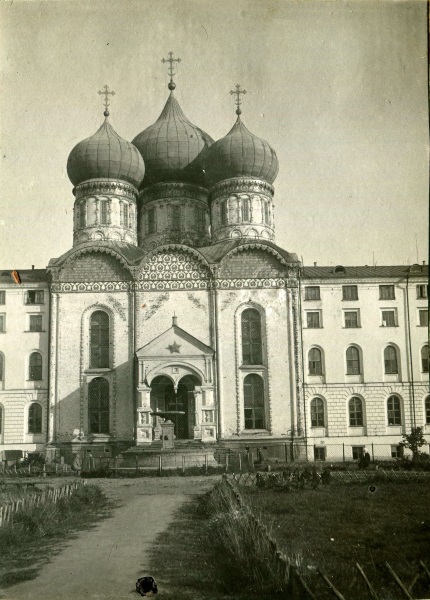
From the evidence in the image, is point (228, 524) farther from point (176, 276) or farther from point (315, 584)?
point (176, 276)

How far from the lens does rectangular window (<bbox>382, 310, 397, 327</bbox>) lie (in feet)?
120

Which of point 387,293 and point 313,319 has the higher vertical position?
point 387,293

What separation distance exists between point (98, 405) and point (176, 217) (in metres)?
12.6

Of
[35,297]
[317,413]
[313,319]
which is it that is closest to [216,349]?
[313,319]

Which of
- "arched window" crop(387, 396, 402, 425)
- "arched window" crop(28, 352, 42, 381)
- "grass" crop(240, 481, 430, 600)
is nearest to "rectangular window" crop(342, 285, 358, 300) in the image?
"arched window" crop(387, 396, 402, 425)

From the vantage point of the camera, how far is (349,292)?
36.9m

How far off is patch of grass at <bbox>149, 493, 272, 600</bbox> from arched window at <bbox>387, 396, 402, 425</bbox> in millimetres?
22281

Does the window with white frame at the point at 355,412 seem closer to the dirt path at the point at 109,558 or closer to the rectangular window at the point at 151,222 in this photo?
the rectangular window at the point at 151,222

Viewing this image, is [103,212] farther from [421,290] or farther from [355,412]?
[421,290]

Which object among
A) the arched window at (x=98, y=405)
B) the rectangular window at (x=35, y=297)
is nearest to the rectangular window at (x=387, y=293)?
the arched window at (x=98, y=405)

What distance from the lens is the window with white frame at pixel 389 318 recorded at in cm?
3652

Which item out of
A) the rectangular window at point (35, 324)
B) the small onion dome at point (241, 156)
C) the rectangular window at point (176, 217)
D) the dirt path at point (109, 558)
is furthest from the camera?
the rectangular window at point (176, 217)

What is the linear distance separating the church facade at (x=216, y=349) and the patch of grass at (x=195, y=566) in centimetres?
1924

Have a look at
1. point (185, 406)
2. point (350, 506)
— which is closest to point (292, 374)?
point (185, 406)
